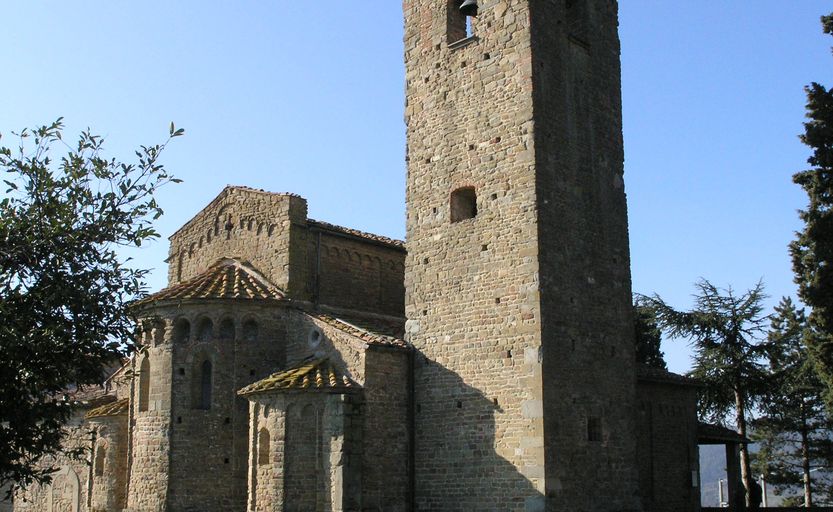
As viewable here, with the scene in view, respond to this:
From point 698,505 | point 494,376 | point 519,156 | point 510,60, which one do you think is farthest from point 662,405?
point 510,60

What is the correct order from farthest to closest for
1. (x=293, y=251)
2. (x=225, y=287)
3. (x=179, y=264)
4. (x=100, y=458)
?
(x=179, y=264)
(x=100, y=458)
(x=293, y=251)
(x=225, y=287)

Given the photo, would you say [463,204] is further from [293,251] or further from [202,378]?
[202,378]

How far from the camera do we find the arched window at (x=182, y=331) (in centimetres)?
2198

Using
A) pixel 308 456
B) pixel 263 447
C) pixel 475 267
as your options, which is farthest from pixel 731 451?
pixel 263 447

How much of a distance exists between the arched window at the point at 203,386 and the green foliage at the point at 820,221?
48.7ft

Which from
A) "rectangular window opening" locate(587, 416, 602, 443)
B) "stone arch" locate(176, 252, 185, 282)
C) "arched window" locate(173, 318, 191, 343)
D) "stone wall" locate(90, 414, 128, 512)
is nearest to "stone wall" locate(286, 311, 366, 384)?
"arched window" locate(173, 318, 191, 343)

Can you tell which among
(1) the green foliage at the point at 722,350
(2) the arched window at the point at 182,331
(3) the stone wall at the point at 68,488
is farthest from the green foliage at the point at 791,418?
(3) the stone wall at the point at 68,488

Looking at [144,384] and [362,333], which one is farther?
[144,384]

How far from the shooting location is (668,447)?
80.5 feet

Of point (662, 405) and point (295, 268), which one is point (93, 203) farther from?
point (662, 405)

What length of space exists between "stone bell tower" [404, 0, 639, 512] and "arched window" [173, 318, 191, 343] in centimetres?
542

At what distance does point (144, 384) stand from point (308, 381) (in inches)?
203

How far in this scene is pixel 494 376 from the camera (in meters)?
19.6

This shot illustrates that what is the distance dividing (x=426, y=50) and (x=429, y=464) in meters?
10.1
